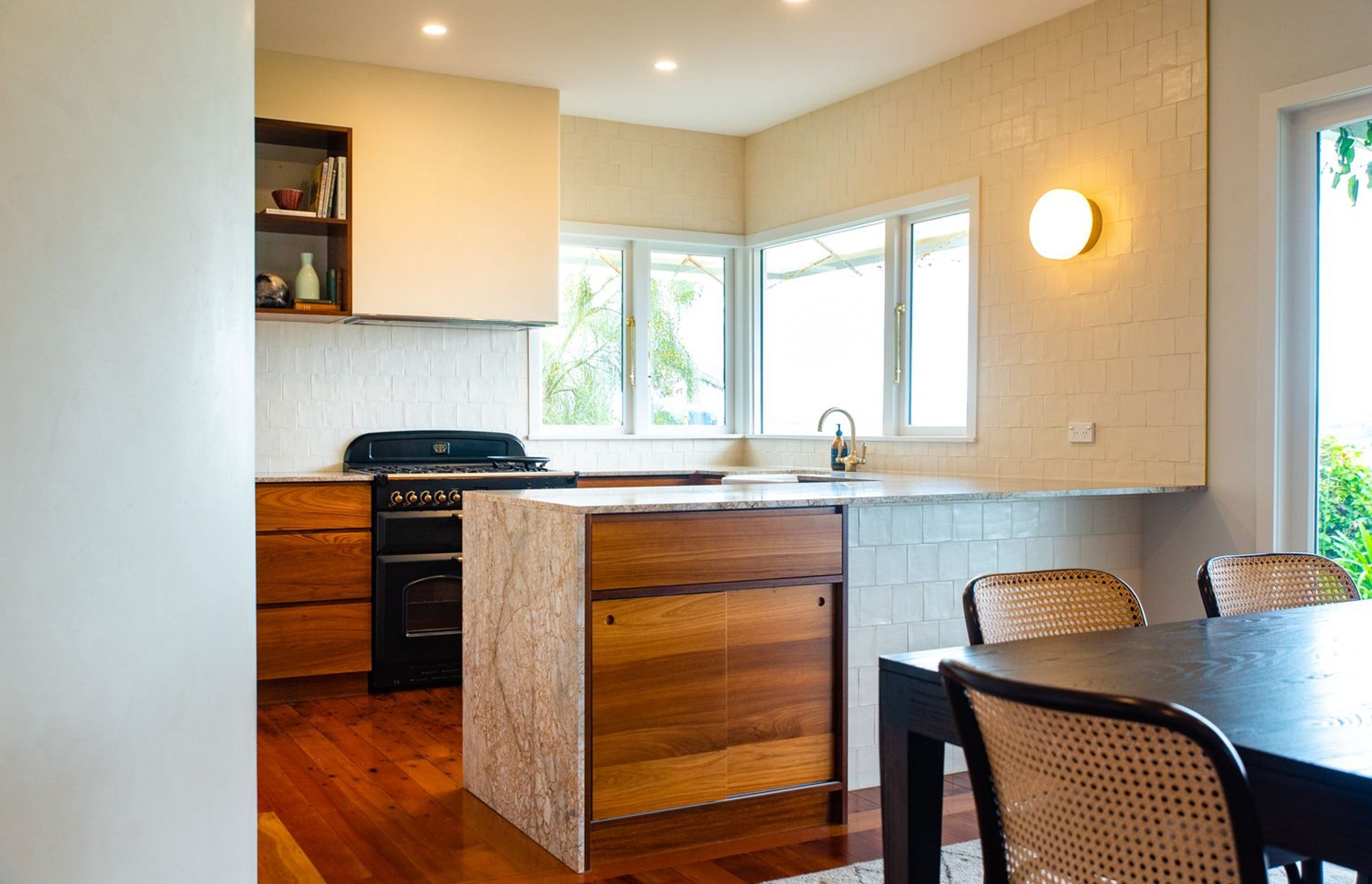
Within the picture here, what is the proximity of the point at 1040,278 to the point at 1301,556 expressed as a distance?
224 cm

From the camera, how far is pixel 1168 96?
4.11 m

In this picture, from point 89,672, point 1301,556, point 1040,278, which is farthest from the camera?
point 1040,278

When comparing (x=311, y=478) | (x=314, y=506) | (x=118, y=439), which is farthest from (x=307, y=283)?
(x=118, y=439)

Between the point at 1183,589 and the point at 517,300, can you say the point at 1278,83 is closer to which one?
the point at 1183,589

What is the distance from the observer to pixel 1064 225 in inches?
174

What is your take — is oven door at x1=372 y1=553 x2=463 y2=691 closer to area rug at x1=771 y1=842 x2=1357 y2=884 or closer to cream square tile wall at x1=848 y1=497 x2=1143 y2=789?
cream square tile wall at x1=848 y1=497 x2=1143 y2=789

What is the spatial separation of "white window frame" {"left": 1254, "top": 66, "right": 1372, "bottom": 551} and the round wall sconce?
0.66 m

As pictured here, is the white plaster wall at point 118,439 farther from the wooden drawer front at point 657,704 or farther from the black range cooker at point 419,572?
the black range cooker at point 419,572

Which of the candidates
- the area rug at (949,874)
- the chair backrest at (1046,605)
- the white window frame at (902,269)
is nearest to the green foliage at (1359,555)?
the area rug at (949,874)

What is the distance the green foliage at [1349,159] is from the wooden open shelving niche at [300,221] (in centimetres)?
378

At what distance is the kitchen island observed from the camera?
291cm

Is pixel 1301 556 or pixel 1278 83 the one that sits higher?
pixel 1278 83

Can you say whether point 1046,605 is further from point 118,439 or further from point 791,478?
point 791,478

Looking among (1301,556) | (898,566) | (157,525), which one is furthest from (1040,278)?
(157,525)
